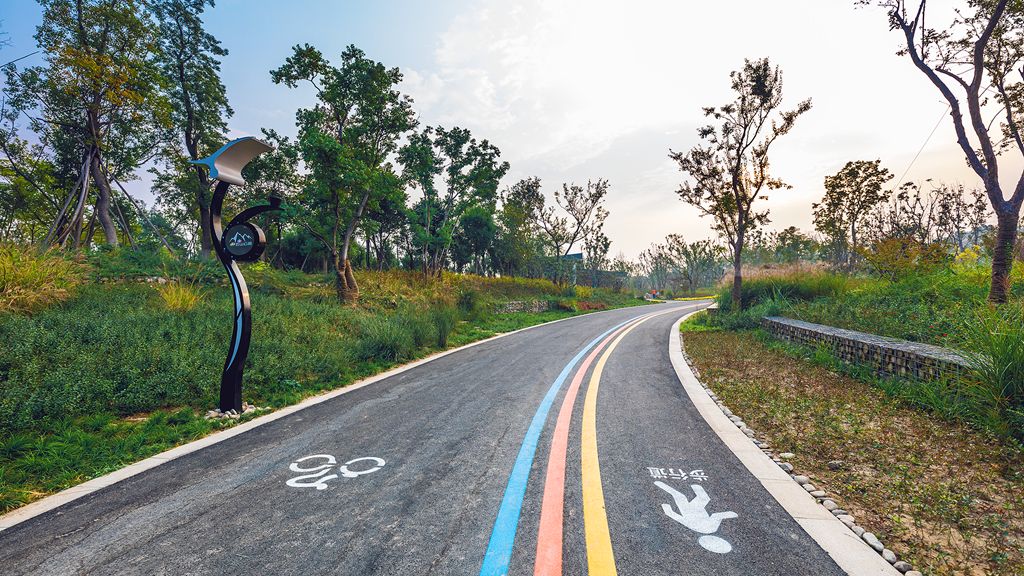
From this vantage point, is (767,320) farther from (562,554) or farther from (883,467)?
(562,554)

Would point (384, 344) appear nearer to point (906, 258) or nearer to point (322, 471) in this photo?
point (322, 471)

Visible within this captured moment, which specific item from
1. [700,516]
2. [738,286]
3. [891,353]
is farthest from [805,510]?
[738,286]

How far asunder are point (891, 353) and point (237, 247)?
962 cm

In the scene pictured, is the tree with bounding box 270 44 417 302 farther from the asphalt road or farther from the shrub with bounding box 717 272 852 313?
the shrub with bounding box 717 272 852 313

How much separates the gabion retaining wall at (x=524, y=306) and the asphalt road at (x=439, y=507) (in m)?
17.8

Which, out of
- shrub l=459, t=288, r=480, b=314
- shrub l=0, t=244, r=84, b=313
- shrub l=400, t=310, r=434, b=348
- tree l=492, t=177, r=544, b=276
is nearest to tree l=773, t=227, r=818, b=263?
tree l=492, t=177, r=544, b=276

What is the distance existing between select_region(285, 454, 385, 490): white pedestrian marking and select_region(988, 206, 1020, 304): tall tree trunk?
42.3 feet

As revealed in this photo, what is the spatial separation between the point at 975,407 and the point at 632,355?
5.37 meters

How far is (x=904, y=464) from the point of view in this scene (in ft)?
9.83

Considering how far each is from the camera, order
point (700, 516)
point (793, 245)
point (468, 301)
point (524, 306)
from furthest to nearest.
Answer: point (793, 245) → point (524, 306) → point (468, 301) → point (700, 516)

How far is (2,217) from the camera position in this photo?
2150 cm

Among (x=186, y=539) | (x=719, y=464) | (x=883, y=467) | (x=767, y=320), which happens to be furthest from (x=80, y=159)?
(x=767, y=320)

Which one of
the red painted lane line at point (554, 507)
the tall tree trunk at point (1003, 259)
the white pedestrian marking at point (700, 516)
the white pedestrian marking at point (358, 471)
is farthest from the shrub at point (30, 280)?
the tall tree trunk at point (1003, 259)

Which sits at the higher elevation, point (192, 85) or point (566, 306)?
point (192, 85)
